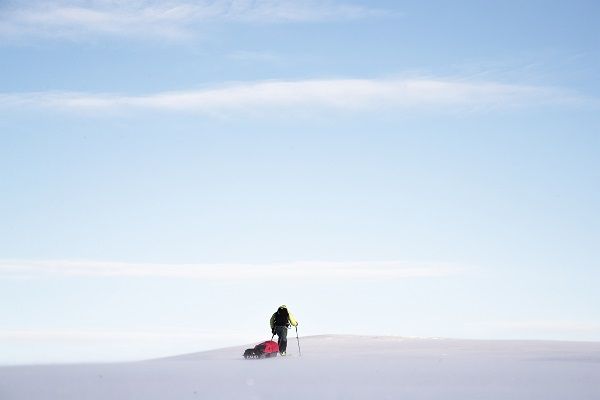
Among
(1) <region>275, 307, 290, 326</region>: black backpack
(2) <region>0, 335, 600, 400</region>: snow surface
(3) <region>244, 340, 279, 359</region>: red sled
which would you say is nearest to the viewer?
(2) <region>0, 335, 600, 400</region>: snow surface

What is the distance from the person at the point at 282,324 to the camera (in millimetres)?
31516

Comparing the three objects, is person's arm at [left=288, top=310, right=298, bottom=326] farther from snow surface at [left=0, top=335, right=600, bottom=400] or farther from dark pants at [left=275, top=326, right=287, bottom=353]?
snow surface at [left=0, top=335, right=600, bottom=400]

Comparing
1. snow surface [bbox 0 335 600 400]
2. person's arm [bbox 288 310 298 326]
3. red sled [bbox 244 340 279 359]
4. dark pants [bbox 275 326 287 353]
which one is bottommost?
snow surface [bbox 0 335 600 400]

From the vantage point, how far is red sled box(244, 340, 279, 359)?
30.1 m

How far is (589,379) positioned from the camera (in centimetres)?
2012

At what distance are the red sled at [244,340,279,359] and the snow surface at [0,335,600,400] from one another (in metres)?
0.72

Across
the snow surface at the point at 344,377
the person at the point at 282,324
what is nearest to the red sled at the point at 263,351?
the snow surface at the point at 344,377

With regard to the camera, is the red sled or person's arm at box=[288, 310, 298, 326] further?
person's arm at box=[288, 310, 298, 326]

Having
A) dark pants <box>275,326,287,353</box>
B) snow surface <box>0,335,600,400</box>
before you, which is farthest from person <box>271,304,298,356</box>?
snow surface <box>0,335,600,400</box>

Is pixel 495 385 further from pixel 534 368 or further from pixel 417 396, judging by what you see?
pixel 534 368

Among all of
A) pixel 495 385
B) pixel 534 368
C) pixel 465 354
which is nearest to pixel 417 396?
pixel 495 385

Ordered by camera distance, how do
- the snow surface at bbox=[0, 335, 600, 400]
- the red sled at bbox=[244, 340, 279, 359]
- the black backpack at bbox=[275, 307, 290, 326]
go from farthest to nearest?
1. the black backpack at bbox=[275, 307, 290, 326]
2. the red sled at bbox=[244, 340, 279, 359]
3. the snow surface at bbox=[0, 335, 600, 400]

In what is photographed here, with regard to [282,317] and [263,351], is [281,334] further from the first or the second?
[263,351]

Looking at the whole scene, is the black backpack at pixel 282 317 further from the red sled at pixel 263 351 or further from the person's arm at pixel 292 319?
the red sled at pixel 263 351
